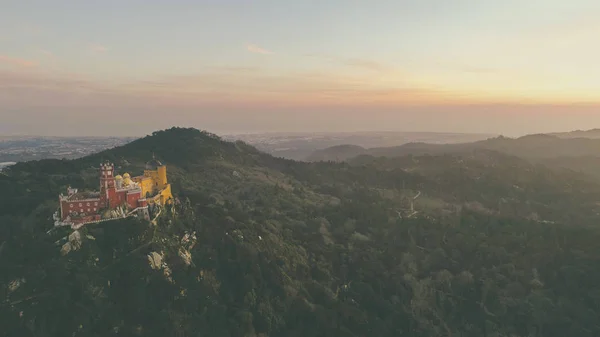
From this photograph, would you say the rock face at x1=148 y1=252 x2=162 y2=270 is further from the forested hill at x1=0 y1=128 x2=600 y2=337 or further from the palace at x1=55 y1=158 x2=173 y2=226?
the palace at x1=55 y1=158 x2=173 y2=226

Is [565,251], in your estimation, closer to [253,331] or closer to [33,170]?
[253,331]

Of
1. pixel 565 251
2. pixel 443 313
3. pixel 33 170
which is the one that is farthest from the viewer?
pixel 33 170

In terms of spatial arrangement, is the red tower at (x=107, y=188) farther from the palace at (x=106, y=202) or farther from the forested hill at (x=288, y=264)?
the forested hill at (x=288, y=264)

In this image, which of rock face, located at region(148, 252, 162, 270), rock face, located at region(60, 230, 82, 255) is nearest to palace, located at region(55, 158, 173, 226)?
rock face, located at region(60, 230, 82, 255)

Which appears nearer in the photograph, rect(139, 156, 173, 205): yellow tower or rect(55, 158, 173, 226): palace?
rect(55, 158, 173, 226): palace

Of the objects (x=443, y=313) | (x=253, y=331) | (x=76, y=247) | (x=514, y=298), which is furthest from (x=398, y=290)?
(x=76, y=247)

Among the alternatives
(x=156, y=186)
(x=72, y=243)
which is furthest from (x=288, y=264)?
(x=72, y=243)

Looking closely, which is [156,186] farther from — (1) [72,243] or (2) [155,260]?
(1) [72,243]
